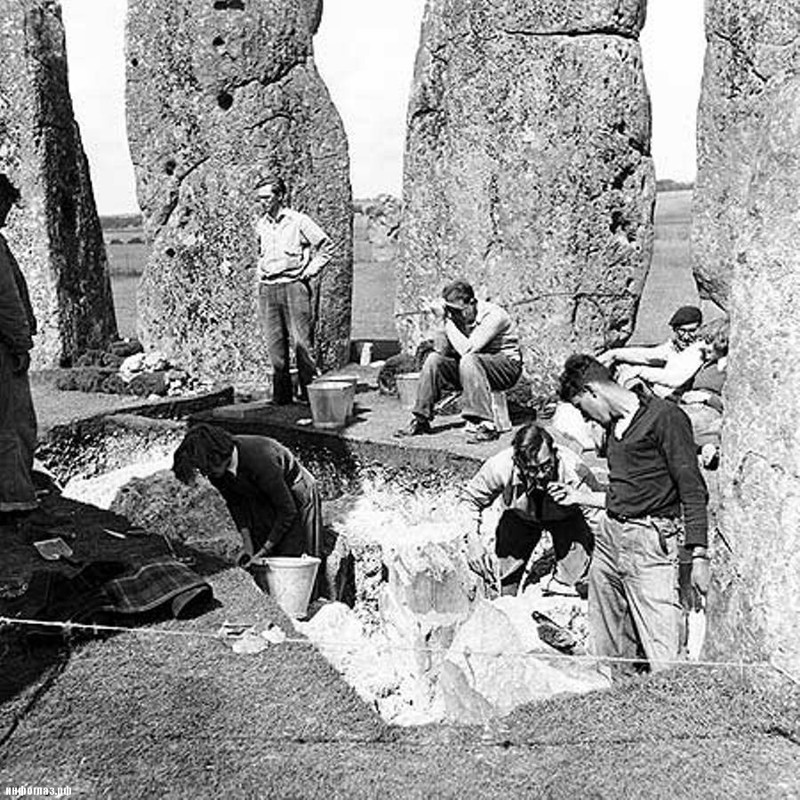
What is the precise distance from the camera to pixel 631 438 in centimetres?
530

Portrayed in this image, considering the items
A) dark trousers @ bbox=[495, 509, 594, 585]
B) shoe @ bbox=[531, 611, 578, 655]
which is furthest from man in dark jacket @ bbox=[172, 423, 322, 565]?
shoe @ bbox=[531, 611, 578, 655]

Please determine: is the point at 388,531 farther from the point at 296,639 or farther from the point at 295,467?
the point at 296,639

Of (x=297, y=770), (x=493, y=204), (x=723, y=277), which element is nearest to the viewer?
(x=297, y=770)

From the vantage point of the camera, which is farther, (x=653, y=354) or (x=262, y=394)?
(x=262, y=394)

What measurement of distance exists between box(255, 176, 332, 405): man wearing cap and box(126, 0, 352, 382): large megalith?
1.97 meters

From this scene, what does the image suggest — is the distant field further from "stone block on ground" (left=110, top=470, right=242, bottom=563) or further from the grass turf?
the grass turf

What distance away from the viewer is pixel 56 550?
6.55m

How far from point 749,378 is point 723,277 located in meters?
6.15

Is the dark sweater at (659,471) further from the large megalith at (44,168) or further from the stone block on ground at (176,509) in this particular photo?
the large megalith at (44,168)

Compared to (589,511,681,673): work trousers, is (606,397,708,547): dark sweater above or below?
above

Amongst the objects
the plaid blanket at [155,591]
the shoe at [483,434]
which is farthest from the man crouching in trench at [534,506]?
the plaid blanket at [155,591]

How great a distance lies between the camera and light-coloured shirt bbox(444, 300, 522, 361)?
866 centimetres

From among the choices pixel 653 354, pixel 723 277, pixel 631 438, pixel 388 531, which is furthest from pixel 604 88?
pixel 631 438

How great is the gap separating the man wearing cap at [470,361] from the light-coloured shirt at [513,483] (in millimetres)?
1933
